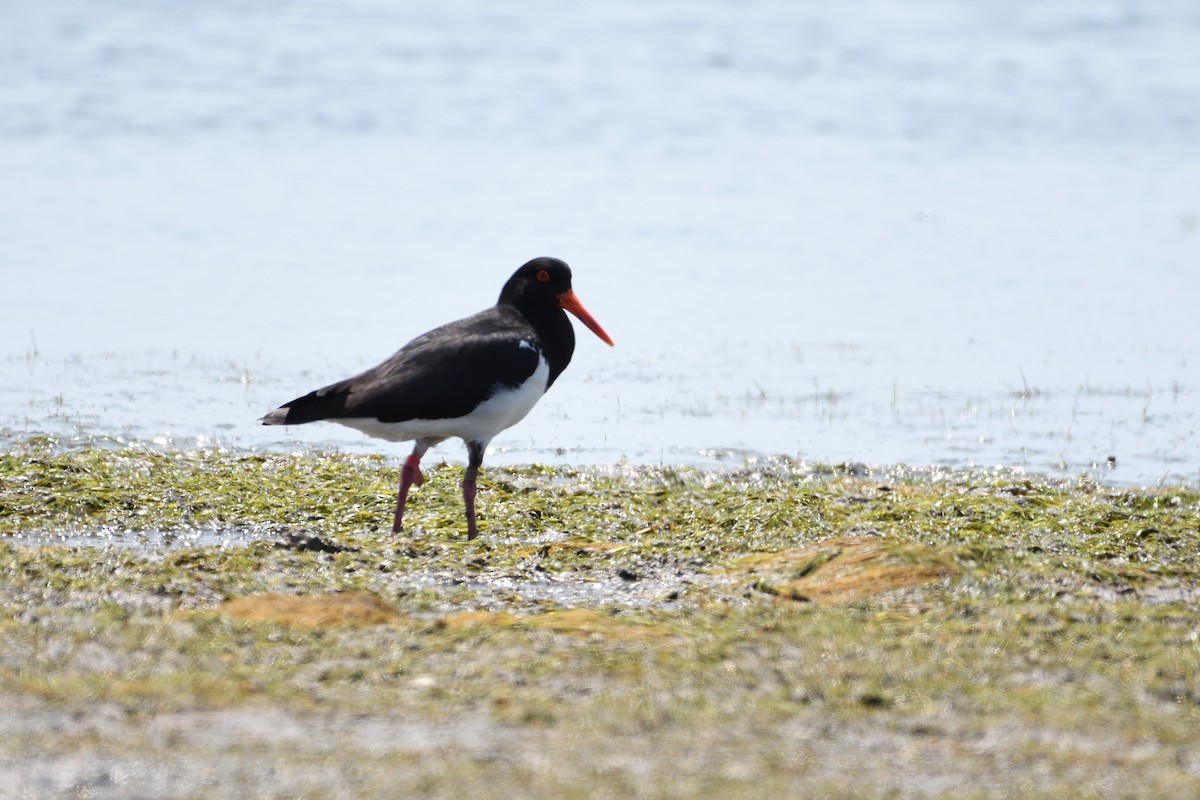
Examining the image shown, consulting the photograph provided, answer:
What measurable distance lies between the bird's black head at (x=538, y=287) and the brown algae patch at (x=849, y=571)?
2.74m

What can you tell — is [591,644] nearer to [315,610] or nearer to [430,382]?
[315,610]

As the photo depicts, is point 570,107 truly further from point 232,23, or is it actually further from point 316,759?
point 316,759

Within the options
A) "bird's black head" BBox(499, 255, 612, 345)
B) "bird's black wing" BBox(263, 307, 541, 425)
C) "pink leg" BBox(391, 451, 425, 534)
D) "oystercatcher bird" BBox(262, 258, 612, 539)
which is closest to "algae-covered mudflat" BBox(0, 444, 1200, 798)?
"pink leg" BBox(391, 451, 425, 534)

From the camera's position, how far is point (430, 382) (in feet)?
27.6

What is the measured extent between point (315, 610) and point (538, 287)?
3783 millimetres

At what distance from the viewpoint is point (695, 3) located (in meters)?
38.7

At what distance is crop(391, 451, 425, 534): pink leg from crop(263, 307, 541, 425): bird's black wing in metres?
0.28

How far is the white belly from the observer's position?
8.48m

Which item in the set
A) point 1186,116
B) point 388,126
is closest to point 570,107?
point 388,126

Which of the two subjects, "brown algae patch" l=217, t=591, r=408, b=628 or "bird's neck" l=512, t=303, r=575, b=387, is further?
"bird's neck" l=512, t=303, r=575, b=387

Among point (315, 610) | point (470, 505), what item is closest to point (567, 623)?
point (315, 610)

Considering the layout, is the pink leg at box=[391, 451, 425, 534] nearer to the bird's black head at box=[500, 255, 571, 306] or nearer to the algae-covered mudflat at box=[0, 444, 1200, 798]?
the algae-covered mudflat at box=[0, 444, 1200, 798]

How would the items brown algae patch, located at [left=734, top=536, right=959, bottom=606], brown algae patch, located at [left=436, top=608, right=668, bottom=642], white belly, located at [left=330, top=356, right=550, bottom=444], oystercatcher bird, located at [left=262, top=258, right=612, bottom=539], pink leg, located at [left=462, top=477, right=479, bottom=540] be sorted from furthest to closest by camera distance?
white belly, located at [left=330, top=356, right=550, bottom=444]
oystercatcher bird, located at [left=262, top=258, right=612, bottom=539]
pink leg, located at [left=462, top=477, right=479, bottom=540]
brown algae patch, located at [left=734, top=536, right=959, bottom=606]
brown algae patch, located at [left=436, top=608, right=668, bottom=642]

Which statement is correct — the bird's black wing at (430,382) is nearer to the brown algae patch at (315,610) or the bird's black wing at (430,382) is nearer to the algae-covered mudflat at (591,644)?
the algae-covered mudflat at (591,644)
